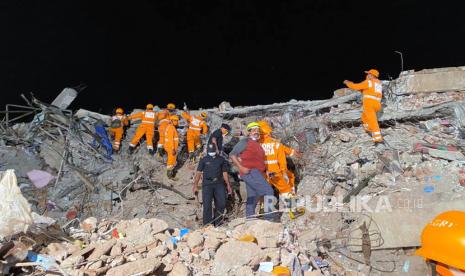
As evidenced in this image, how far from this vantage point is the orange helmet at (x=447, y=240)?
7.41 feet

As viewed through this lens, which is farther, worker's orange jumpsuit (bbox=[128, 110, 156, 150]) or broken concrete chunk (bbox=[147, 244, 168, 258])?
worker's orange jumpsuit (bbox=[128, 110, 156, 150])

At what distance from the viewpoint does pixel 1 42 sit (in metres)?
14.1

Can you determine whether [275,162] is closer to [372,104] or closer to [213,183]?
[213,183]

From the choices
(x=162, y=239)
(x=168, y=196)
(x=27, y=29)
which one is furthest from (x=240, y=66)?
(x=162, y=239)

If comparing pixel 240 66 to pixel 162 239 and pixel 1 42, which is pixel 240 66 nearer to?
pixel 1 42

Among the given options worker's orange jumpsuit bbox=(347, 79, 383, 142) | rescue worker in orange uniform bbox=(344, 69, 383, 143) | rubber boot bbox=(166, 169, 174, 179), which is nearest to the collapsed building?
rubber boot bbox=(166, 169, 174, 179)

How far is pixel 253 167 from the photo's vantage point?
7.09 m

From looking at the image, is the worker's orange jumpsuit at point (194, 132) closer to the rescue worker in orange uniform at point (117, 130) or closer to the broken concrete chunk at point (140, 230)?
the rescue worker in orange uniform at point (117, 130)

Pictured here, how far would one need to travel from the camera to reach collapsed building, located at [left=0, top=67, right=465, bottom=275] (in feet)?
12.8

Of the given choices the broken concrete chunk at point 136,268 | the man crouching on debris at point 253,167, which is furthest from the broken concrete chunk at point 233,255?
the man crouching on debris at point 253,167

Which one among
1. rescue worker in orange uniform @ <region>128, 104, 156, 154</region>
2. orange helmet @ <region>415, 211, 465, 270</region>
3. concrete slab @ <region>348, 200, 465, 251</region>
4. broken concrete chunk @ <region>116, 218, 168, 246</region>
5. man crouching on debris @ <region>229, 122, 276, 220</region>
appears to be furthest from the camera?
rescue worker in orange uniform @ <region>128, 104, 156, 154</region>

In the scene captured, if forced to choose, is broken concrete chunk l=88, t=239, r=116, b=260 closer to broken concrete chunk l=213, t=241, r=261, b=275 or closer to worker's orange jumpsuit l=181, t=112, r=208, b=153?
broken concrete chunk l=213, t=241, r=261, b=275

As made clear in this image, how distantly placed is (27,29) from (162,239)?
12.4 m

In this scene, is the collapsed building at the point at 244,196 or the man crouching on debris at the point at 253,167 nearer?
the collapsed building at the point at 244,196
